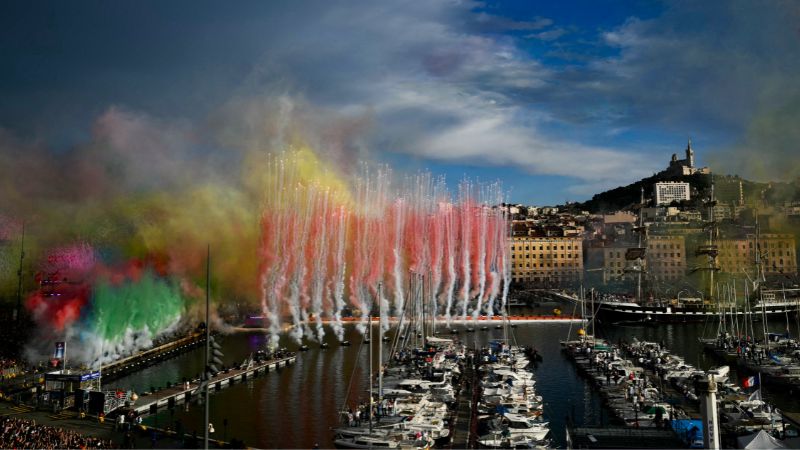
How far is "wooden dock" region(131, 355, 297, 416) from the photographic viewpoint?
1206 inches

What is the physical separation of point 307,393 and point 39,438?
15.4m

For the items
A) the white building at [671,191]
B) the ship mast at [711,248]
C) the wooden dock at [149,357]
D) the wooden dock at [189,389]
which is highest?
the white building at [671,191]

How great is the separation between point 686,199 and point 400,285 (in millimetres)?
138087

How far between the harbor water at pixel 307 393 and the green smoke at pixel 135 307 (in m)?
3.51

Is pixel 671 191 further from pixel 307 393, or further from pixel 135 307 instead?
pixel 307 393

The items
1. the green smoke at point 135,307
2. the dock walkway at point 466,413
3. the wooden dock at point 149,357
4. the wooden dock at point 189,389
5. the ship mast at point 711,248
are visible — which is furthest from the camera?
the ship mast at point 711,248

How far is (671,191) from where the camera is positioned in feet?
599

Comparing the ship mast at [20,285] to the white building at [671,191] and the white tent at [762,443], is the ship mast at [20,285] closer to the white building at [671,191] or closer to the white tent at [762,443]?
the white tent at [762,443]

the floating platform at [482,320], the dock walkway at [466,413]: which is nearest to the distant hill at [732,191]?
the floating platform at [482,320]

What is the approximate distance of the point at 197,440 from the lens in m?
23.3

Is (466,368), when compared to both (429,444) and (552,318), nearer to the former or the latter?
(429,444)

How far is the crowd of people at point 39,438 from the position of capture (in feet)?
68.3

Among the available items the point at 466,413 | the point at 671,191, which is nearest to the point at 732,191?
the point at 671,191

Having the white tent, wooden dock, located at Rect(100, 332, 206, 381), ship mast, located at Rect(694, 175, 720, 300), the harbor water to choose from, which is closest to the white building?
ship mast, located at Rect(694, 175, 720, 300)
